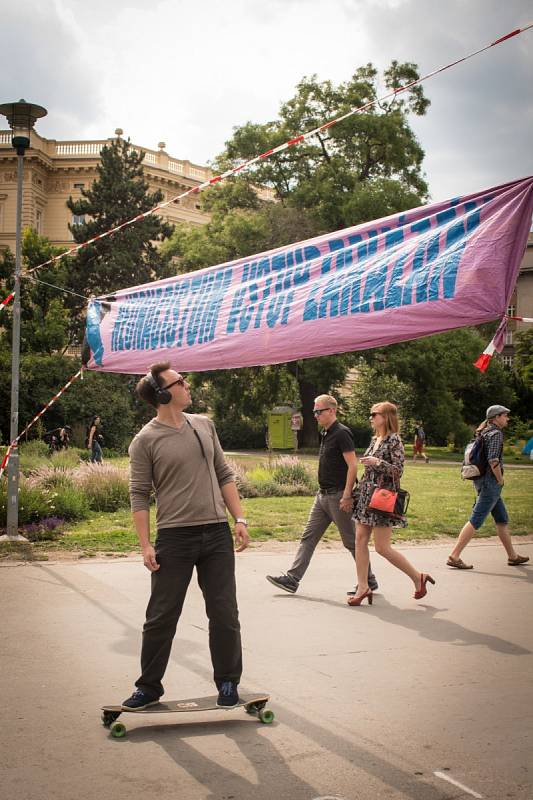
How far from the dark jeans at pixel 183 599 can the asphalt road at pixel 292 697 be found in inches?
11.0

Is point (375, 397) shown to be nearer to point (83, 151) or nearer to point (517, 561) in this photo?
point (83, 151)

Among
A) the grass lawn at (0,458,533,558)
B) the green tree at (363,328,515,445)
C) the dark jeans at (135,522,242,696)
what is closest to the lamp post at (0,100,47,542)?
the grass lawn at (0,458,533,558)

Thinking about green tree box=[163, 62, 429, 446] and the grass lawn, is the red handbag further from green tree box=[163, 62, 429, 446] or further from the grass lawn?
green tree box=[163, 62, 429, 446]

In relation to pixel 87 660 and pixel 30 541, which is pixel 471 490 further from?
pixel 87 660

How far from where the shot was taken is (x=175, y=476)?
15.9ft

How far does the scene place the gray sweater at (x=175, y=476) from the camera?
4.82m

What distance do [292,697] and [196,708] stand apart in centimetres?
69

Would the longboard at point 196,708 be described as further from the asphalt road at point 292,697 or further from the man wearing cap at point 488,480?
the man wearing cap at point 488,480

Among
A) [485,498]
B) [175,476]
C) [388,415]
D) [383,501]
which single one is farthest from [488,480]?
[175,476]

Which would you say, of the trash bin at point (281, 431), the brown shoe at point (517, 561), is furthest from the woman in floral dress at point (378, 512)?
the trash bin at point (281, 431)

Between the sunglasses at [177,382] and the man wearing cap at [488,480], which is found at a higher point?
the sunglasses at [177,382]

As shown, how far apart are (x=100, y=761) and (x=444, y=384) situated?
3969 centimetres

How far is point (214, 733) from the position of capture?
4.55 metres

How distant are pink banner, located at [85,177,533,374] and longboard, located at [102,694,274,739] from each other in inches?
97.3
